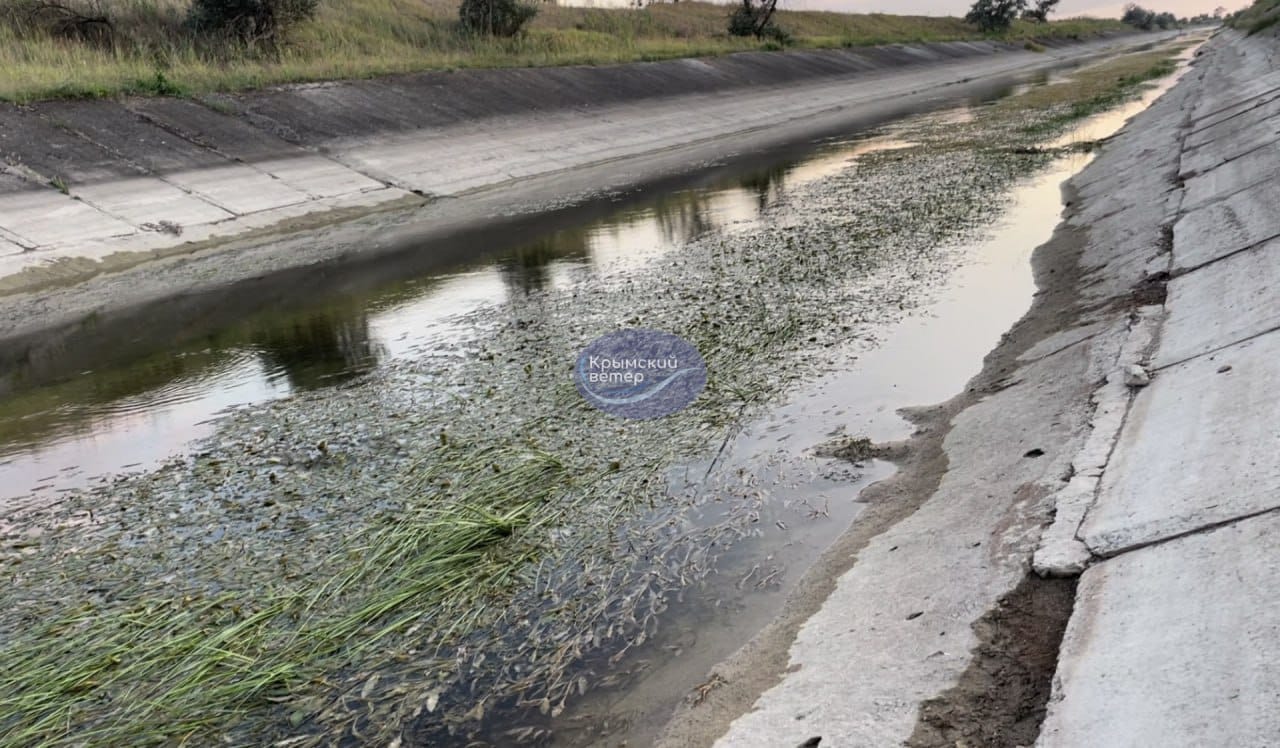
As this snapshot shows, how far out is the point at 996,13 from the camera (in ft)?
296

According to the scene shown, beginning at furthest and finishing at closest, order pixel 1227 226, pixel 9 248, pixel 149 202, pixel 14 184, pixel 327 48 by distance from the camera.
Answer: pixel 327 48
pixel 149 202
pixel 14 184
pixel 9 248
pixel 1227 226

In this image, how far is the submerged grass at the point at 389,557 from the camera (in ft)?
12.9

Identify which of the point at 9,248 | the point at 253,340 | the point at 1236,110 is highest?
the point at 1236,110

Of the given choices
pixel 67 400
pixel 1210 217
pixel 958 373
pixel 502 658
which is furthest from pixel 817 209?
pixel 502 658

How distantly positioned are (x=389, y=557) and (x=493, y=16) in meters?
37.4

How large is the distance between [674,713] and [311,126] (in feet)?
71.1

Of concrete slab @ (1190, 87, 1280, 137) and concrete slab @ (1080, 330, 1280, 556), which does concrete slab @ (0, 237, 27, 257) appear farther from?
concrete slab @ (1190, 87, 1280, 137)

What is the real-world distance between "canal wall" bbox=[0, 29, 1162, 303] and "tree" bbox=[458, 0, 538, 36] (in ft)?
20.2

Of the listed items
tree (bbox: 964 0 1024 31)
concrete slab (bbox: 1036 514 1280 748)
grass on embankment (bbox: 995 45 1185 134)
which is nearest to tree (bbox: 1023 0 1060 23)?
tree (bbox: 964 0 1024 31)

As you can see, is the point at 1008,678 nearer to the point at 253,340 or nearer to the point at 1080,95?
the point at 253,340

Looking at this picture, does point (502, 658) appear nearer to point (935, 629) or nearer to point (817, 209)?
point (935, 629)

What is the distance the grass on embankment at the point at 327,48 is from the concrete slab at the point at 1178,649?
21.9 meters

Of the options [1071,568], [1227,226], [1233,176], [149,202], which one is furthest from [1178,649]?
[149,202]

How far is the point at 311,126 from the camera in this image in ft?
72.6
